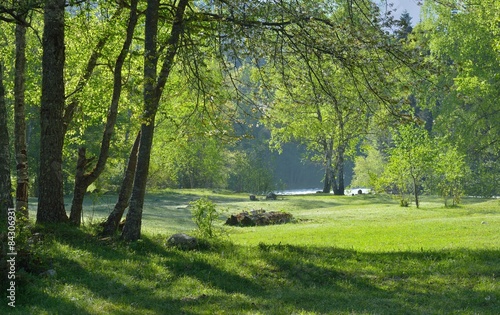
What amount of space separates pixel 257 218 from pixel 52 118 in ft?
55.0

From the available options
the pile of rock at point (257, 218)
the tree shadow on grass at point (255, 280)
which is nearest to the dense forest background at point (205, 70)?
the tree shadow on grass at point (255, 280)

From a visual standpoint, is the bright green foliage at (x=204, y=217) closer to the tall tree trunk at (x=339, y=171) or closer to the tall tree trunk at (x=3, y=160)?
the tall tree trunk at (x=3, y=160)

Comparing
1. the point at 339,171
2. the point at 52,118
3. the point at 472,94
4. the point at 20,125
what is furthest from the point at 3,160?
the point at 472,94

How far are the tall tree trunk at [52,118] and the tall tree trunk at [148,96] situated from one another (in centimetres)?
224

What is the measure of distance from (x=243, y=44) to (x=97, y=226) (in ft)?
22.0

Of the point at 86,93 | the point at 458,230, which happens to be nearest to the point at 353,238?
the point at 458,230

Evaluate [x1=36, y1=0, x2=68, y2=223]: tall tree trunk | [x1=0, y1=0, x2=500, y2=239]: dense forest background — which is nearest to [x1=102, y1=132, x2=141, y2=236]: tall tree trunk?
[x1=0, y1=0, x2=500, y2=239]: dense forest background

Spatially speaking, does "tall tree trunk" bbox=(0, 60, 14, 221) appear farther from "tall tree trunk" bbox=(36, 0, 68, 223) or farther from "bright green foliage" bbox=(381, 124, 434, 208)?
"bright green foliage" bbox=(381, 124, 434, 208)

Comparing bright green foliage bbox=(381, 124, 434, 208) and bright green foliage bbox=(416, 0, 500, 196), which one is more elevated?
bright green foliage bbox=(416, 0, 500, 196)

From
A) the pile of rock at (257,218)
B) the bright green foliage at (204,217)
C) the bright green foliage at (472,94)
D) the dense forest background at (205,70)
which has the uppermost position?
the bright green foliage at (472,94)

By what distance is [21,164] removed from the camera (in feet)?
50.2

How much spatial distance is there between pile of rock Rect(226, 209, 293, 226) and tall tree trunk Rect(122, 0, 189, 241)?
15.3m

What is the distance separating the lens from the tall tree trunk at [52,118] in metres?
14.1

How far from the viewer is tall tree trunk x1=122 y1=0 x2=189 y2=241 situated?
13171mm
